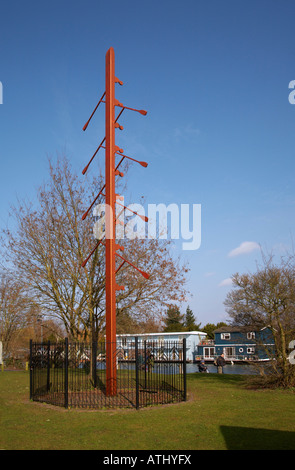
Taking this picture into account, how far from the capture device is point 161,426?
27.7ft

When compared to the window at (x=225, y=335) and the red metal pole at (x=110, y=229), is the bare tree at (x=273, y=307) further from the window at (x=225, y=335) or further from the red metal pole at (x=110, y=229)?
the window at (x=225, y=335)

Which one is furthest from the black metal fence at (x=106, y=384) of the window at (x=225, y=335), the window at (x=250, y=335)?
the window at (x=225, y=335)

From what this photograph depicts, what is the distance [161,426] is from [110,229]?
6.60 meters

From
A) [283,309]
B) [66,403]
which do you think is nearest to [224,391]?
[283,309]

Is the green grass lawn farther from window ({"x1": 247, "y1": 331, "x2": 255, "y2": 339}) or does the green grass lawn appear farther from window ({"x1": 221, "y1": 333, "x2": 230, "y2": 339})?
window ({"x1": 221, "y1": 333, "x2": 230, "y2": 339})

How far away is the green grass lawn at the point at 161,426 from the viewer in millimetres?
7117

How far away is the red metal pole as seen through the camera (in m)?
12.6

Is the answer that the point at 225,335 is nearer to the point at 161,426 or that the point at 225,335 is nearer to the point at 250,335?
the point at 250,335

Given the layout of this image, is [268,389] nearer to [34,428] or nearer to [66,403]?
[66,403]

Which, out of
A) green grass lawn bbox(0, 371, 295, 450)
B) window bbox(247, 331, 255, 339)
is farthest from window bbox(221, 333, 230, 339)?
green grass lawn bbox(0, 371, 295, 450)

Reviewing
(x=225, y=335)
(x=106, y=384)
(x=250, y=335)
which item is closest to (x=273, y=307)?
(x=250, y=335)

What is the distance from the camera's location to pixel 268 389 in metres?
13.8

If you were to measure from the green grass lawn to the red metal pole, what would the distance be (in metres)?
2.11

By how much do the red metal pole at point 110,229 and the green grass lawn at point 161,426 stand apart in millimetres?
2107
